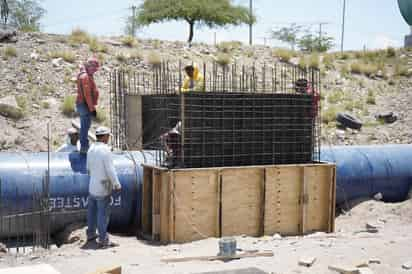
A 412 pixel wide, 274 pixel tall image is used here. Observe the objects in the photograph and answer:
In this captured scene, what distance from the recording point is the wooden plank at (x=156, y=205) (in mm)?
9117

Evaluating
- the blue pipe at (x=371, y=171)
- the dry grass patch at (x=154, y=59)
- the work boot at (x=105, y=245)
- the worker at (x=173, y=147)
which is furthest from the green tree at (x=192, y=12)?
the work boot at (x=105, y=245)

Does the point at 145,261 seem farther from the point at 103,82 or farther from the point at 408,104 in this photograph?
the point at 408,104

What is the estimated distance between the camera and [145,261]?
7570 millimetres

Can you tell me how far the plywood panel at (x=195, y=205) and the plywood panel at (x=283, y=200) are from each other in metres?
0.89

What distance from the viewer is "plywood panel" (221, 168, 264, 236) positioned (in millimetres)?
9352

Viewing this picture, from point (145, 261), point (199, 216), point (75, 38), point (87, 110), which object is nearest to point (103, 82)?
point (75, 38)

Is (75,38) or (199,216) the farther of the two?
(75,38)

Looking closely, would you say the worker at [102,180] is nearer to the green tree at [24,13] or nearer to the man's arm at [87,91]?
the man's arm at [87,91]

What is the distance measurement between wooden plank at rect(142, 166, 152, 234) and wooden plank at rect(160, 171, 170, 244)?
0.47 m

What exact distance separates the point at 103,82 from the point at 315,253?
1341 cm

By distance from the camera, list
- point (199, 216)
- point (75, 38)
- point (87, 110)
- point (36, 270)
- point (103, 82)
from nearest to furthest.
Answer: point (36, 270), point (199, 216), point (87, 110), point (103, 82), point (75, 38)

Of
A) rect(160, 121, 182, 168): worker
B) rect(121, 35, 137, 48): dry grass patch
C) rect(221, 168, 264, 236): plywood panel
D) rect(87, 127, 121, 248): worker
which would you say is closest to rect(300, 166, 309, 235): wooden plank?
rect(221, 168, 264, 236): plywood panel

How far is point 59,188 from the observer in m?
9.07

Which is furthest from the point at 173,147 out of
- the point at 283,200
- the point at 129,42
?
the point at 129,42
